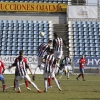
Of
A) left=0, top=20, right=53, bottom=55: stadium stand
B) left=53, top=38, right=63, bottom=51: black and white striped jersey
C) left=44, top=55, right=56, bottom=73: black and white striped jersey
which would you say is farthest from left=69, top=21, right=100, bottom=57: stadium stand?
left=44, top=55, right=56, bottom=73: black and white striped jersey

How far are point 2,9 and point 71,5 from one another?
7.08 meters

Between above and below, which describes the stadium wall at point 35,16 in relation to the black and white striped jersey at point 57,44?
above

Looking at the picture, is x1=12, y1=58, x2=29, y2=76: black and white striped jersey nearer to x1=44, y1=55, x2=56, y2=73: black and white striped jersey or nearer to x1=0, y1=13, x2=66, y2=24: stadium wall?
x1=44, y1=55, x2=56, y2=73: black and white striped jersey

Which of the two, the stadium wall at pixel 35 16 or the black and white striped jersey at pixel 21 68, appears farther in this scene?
the stadium wall at pixel 35 16

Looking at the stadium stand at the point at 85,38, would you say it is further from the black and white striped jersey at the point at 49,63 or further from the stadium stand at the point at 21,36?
the black and white striped jersey at the point at 49,63

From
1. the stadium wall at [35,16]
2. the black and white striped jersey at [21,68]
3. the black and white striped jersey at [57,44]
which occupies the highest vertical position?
the stadium wall at [35,16]

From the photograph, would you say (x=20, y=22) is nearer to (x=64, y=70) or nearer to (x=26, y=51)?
(x=26, y=51)

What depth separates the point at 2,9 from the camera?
42562mm

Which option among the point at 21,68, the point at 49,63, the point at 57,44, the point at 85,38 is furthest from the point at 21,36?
the point at 21,68

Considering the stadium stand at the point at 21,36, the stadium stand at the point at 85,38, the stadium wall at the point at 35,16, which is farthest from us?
the stadium wall at the point at 35,16

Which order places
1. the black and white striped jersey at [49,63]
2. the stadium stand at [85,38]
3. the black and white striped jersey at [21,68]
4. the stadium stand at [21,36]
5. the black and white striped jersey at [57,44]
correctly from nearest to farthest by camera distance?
the black and white striped jersey at [21,68], the black and white striped jersey at [49,63], the black and white striped jersey at [57,44], the stadium stand at [21,36], the stadium stand at [85,38]

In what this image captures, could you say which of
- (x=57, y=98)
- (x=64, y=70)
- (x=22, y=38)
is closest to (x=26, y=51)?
(x=22, y=38)

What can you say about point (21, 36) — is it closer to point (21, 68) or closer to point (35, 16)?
point (35, 16)

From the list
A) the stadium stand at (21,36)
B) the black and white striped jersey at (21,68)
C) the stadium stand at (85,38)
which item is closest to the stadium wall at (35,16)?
the stadium stand at (21,36)
